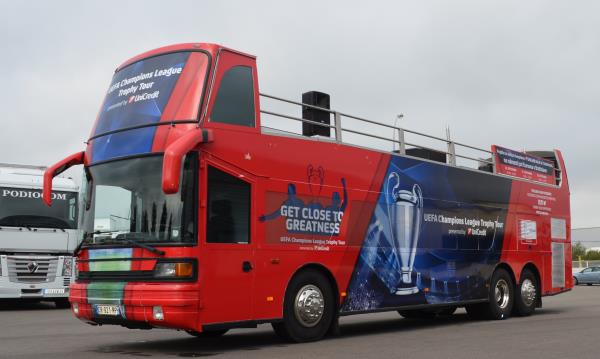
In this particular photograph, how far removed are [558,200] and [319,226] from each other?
931cm

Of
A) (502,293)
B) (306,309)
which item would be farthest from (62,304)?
(306,309)

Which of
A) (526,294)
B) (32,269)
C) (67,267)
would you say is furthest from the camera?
(67,267)

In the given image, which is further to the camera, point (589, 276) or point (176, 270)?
point (589, 276)

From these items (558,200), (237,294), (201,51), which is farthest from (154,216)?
(558,200)

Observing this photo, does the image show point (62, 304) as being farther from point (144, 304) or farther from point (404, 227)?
point (144, 304)

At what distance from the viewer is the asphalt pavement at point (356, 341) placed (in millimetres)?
9172

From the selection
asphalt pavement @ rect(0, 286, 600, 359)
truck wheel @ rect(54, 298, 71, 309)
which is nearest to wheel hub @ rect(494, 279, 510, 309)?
asphalt pavement @ rect(0, 286, 600, 359)

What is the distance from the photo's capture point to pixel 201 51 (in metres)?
9.52

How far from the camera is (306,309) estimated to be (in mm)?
10242

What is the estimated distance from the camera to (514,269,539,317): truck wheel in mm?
15484

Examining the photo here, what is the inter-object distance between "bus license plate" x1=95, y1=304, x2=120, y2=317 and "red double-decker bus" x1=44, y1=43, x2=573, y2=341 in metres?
0.02

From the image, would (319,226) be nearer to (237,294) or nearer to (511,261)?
(237,294)

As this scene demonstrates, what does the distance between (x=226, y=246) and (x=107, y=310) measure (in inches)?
70.2

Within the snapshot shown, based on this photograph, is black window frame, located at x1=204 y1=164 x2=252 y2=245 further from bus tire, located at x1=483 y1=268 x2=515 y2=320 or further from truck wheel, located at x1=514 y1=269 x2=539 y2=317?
truck wheel, located at x1=514 y1=269 x2=539 y2=317
